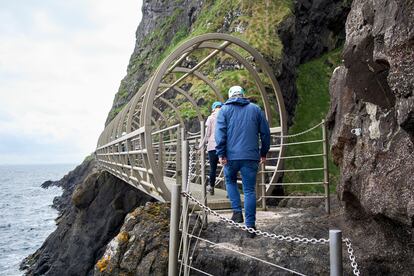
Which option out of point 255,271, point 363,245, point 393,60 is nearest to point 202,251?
point 255,271

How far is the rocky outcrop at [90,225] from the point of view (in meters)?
18.0

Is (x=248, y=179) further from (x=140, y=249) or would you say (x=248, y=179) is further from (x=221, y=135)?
(x=140, y=249)

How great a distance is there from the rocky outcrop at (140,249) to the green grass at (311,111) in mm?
12483

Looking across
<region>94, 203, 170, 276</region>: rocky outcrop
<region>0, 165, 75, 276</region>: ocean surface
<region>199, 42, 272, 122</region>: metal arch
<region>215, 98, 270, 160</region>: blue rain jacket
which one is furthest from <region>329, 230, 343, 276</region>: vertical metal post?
<region>0, 165, 75, 276</region>: ocean surface

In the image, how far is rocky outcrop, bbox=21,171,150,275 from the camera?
1805 centimetres

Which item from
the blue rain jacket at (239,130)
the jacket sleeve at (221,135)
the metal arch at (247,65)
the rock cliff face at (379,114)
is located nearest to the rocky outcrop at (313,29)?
Answer: the metal arch at (247,65)

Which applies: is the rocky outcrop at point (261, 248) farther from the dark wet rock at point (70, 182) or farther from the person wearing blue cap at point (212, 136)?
the dark wet rock at point (70, 182)

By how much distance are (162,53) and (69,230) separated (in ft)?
105

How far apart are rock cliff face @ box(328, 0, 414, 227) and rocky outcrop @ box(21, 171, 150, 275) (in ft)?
42.6

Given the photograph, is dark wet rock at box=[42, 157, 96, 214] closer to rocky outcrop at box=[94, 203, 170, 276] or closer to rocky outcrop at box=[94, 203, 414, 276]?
rocky outcrop at box=[94, 203, 170, 276]

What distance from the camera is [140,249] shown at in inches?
241

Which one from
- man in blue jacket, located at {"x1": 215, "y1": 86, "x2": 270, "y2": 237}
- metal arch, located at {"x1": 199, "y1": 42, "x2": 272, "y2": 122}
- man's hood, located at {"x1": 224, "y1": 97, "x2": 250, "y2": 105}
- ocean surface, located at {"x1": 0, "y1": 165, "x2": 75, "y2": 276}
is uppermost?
metal arch, located at {"x1": 199, "y1": 42, "x2": 272, "y2": 122}

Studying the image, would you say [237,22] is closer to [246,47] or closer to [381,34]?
[246,47]

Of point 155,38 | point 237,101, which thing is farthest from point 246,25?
point 155,38
